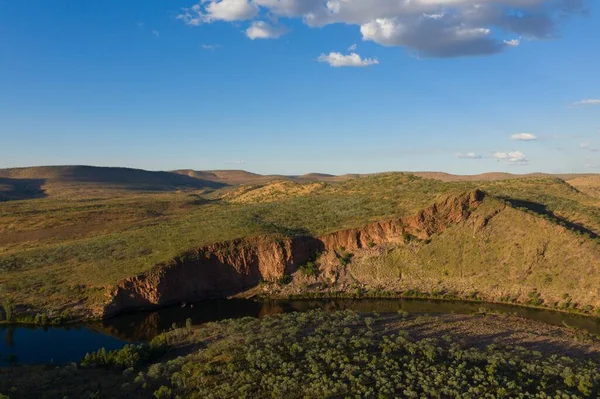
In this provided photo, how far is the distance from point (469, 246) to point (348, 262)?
1638 cm

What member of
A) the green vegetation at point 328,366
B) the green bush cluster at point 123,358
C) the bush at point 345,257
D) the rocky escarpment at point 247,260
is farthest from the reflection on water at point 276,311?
the green bush cluster at point 123,358

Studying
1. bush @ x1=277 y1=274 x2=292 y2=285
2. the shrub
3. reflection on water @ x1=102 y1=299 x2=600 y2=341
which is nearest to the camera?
the shrub

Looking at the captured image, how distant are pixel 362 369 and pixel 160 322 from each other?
85.7ft

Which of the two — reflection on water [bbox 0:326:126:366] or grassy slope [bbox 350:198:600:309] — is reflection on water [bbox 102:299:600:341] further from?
grassy slope [bbox 350:198:600:309]

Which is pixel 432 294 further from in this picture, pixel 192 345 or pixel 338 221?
pixel 192 345

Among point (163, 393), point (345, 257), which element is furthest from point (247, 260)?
point (163, 393)

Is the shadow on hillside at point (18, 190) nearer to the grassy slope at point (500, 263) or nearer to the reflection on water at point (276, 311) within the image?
the reflection on water at point (276, 311)

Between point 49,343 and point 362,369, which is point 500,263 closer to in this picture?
point 362,369

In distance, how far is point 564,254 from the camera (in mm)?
50531

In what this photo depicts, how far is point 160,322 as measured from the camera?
45531 millimetres

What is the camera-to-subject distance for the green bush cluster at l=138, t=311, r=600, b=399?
25797 millimetres

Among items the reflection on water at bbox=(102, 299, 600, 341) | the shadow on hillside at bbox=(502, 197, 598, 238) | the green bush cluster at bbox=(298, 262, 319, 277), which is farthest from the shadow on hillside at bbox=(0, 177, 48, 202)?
the shadow on hillside at bbox=(502, 197, 598, 238)

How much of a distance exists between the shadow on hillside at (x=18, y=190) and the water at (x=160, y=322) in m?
144

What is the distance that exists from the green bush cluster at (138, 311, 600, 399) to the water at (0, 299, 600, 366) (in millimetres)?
12165
